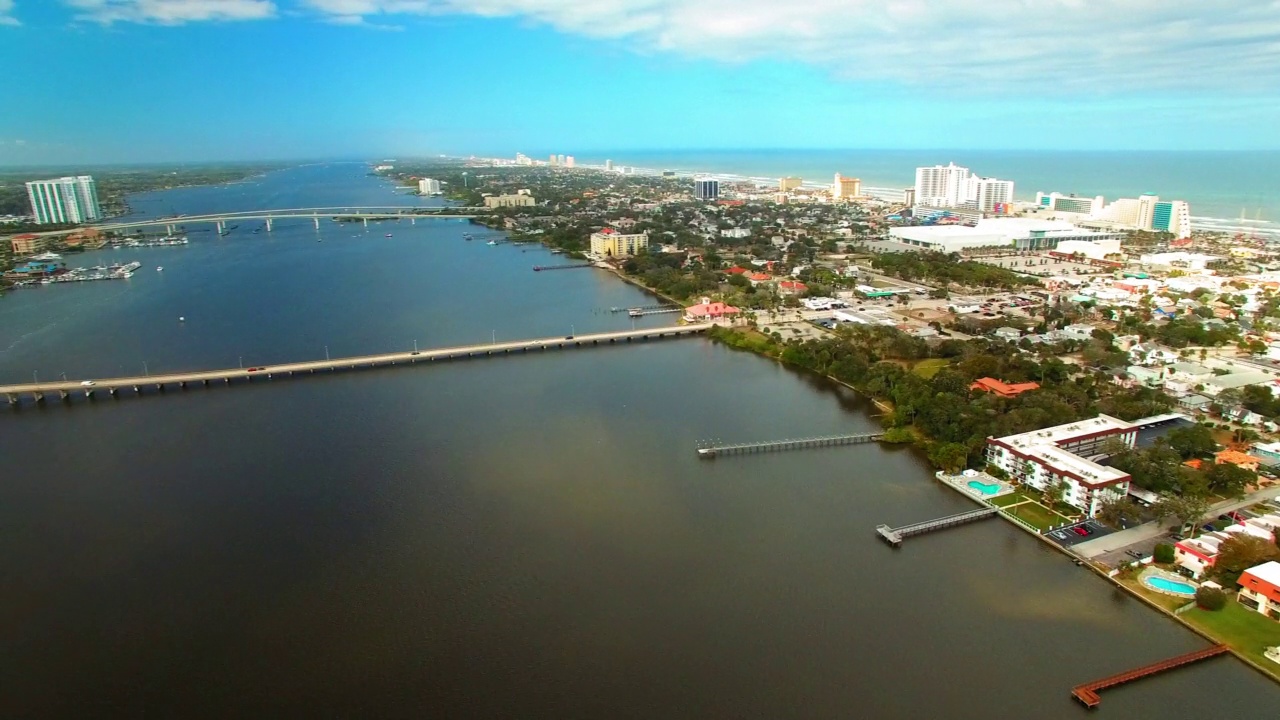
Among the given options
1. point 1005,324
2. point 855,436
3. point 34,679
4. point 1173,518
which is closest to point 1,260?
point 34,679

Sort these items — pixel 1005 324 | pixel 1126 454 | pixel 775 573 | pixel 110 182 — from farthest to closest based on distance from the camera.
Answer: pixel 110 182 < pixel 1005 324 < pixel 1126 454 < pixel 775 573

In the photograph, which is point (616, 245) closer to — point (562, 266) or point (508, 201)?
point (562, 266)

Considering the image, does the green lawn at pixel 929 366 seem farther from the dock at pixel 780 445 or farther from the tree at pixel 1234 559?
the tree at pixel 1234 559

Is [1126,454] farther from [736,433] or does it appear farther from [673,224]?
[673,224]

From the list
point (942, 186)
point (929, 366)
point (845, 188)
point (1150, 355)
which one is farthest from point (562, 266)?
point (845, 188)

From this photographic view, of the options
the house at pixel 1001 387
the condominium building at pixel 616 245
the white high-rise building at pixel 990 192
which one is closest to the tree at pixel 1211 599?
the house at pixel 1001 387

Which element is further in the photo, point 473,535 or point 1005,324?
point 1005,324

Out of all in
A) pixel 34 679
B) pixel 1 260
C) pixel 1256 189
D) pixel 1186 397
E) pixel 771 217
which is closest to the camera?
pixel 34 679
